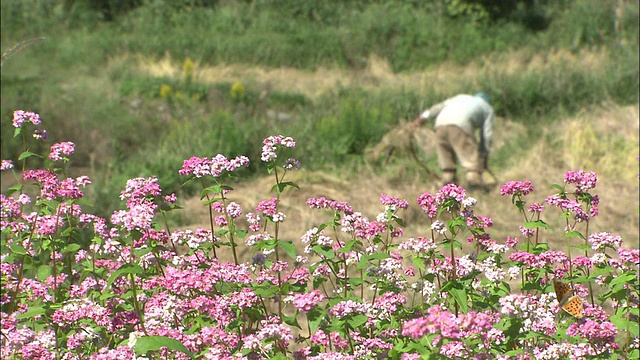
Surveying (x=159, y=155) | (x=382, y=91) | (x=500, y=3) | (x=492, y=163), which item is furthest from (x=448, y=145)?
(x=500, y=3)

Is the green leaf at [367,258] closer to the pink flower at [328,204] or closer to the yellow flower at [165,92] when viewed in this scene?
the pink flower at [328,204]

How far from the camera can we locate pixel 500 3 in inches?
1101

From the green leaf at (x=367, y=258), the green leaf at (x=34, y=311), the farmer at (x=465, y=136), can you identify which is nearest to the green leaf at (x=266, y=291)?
the green leaf at (x=367, y=258)

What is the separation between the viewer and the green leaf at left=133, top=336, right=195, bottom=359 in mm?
2611

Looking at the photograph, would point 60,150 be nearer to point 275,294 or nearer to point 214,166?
point 214,166

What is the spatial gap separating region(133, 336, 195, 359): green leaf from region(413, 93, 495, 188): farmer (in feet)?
28.8

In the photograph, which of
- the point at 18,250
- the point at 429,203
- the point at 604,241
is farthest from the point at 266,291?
the point at 604,241

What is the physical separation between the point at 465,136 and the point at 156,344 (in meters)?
8.88

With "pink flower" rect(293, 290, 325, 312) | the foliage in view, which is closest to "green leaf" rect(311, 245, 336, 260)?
the foliage

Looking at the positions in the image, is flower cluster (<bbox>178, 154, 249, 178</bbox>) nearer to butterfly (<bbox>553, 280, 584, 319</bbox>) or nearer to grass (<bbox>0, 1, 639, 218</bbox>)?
butterfly (<bbox>553, 280, 584, 319</bbox>)

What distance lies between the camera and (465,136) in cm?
1113

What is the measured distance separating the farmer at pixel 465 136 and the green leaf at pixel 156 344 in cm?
878

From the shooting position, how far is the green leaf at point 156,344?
2.61 metres

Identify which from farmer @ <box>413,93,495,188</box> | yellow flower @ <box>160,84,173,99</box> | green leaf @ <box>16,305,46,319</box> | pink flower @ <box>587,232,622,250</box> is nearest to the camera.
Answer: green leaf @ <box>16,305,46,319</box>
